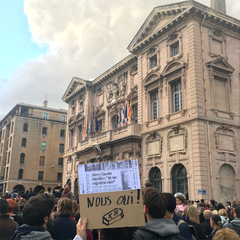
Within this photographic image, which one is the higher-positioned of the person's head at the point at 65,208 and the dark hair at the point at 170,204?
the dark hair at the point at 170,204

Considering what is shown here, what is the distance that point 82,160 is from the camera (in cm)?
3366

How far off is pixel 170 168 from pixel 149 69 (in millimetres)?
9083

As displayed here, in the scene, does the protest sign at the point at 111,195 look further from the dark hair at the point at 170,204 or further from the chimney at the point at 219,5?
the chimney at the point at 219,5

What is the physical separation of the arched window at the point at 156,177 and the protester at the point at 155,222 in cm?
2031

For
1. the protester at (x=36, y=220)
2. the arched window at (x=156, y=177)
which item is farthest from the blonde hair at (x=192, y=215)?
the arched window at (x=156, y=177)

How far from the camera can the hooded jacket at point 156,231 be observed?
3.24 meters

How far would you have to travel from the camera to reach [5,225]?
4906mm

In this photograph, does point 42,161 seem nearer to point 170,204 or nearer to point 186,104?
point 186,104

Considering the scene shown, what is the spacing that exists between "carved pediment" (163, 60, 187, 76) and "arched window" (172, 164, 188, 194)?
7298mm

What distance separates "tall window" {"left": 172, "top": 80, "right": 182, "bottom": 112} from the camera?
2312 cm

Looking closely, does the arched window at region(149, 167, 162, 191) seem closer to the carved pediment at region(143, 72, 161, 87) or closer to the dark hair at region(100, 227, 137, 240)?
the carved pediment at region(143, 72, 161, 87)

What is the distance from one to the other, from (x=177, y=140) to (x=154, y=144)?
2578mm

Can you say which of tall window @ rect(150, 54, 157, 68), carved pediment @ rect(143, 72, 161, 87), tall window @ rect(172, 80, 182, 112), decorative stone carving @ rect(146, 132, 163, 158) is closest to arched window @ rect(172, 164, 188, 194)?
decorative stone carving @ rect(146, 132, 163, 158)

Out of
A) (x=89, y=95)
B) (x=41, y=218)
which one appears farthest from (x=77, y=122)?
(x=41, y=218)
